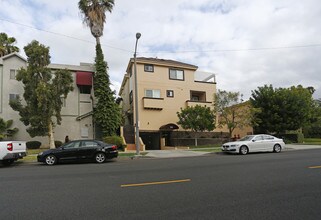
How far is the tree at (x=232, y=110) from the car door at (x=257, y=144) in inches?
Result: 334

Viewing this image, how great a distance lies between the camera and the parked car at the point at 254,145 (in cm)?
1889

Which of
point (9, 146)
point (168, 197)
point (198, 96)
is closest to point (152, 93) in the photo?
point (198, 96)

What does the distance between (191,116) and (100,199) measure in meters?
22.3

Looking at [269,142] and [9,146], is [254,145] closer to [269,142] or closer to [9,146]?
[269,142]

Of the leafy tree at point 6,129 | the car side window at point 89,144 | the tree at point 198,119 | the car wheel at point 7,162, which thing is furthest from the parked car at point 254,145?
the leafy tree at point 6,129

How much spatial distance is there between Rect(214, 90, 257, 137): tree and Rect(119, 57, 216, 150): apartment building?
3.83 meters

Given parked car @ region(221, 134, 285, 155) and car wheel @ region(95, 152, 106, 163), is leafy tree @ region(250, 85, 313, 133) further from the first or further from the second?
car wheel @ region(95, 152, 106, 163)

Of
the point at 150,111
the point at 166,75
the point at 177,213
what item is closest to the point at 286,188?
the point at 177,213

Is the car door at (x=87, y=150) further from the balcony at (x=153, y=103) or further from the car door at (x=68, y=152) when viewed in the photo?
the balcony at (x=153, y=103)

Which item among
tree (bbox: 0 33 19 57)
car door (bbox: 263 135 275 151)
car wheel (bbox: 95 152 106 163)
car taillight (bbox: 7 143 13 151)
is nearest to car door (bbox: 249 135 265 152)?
car door (bbox: 263 135 275 151)

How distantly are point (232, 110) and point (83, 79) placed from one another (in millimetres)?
16741

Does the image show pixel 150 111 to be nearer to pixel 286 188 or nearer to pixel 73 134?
pixel 73 134

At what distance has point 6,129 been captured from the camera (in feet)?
85.9

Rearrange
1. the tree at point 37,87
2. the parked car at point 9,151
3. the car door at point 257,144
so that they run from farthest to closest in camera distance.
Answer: the tree at point 37,87
the car door at point 257,144
the parked car at point 9,151
